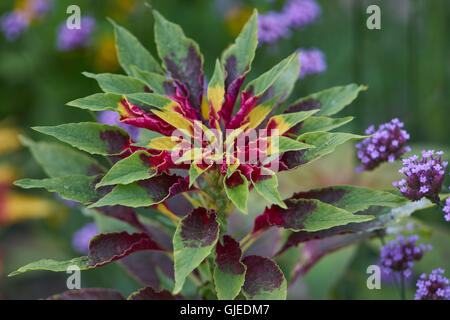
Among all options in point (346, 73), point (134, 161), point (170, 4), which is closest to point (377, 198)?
point (134, 161)

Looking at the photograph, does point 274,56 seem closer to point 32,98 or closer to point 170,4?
point 170,4

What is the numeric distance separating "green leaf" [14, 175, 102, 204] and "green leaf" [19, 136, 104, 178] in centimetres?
9

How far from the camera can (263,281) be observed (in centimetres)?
70

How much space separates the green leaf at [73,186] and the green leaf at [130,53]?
0.17 meters

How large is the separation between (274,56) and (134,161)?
785 millimetres

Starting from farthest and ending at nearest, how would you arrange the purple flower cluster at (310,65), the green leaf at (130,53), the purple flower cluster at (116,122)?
the purple flower cluster at (310,65), the purple flower cluster at (116,122), the green leaf at (130,53)

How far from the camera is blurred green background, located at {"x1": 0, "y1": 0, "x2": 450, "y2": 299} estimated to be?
127cm

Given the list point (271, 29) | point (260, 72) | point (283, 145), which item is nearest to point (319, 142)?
point (283, 145)

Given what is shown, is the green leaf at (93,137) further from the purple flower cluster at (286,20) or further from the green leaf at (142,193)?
the purple flower cluster at (286,20)

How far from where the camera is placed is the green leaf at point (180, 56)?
79 centimetres

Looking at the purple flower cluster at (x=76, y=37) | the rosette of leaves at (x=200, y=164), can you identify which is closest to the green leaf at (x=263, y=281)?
the rosette of leaves at (x=200, y=164)

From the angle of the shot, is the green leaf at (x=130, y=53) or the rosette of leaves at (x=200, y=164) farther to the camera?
the green leaf at (x=130, y=53)

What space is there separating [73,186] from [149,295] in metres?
0.17

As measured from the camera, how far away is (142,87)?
75 cm
